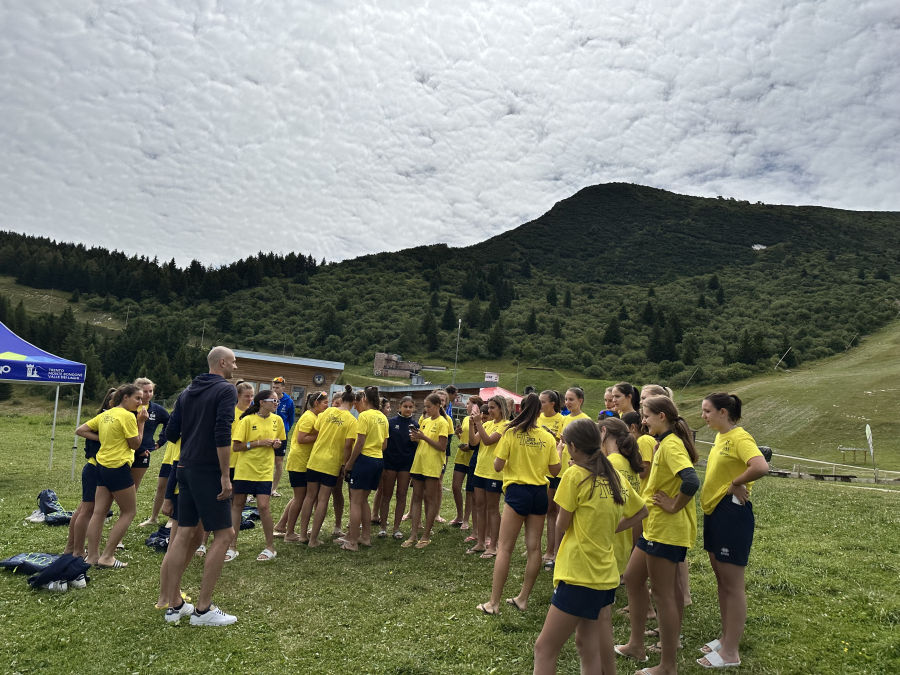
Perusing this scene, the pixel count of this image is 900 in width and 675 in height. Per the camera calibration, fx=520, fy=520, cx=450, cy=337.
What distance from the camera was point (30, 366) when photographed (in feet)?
36.5

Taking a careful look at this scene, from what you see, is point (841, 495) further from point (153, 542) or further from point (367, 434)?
point (153, 542)

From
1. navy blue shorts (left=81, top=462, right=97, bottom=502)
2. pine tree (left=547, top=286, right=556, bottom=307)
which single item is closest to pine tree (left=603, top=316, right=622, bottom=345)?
pine tree (left=547, top=286, right=556, bottom=307)

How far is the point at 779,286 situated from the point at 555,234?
261 feet

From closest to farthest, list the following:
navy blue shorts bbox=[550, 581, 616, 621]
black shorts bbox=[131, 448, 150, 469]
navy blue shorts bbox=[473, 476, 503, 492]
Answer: navy blue shorts bbox=[550, 581, 616, 621] → navy blue shorts bbox=[473, 476, 503, 492] → black shorts bbox=[131, 448, 150, 469]

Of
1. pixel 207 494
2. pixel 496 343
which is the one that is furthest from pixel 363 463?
pixel 496 343

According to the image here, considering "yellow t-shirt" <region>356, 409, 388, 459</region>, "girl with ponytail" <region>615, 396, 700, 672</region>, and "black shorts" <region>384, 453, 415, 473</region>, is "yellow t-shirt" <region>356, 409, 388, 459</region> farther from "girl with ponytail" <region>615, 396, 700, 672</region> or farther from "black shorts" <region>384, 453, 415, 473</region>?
"girl with ponytail" <region>615, 396, 700, 672</region>

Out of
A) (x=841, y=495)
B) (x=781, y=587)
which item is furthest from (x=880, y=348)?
(x=781, y=587)

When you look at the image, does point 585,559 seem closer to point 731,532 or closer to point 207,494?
point 731,532

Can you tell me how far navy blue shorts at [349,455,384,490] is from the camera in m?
6.56

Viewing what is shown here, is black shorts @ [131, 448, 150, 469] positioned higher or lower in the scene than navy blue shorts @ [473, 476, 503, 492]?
lower

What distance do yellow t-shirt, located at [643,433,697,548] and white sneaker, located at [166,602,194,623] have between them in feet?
12.6

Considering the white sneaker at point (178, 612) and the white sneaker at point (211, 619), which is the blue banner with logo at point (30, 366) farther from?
the white sneaker at point (211, 619)

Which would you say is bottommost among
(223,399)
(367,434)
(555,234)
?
(367,434)

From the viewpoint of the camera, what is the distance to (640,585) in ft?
13.2
